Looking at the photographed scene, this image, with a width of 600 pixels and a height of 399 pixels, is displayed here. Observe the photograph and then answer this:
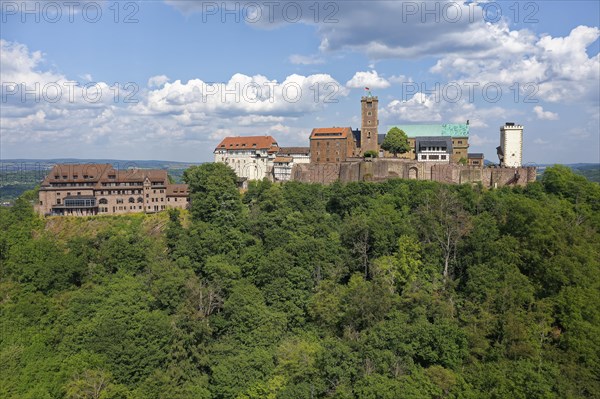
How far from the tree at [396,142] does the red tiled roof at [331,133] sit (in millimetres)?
6864

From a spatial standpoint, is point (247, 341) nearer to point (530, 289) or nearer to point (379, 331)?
point (379, 331)

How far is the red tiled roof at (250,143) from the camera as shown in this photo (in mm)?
87781

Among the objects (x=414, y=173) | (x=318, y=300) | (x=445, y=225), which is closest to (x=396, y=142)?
(x=414, y=173)

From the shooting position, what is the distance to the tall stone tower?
8138 centimetres

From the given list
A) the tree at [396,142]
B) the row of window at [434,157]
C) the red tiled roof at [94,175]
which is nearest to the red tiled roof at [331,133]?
the tree at [396,142]

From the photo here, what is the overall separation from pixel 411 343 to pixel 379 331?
8.13ft

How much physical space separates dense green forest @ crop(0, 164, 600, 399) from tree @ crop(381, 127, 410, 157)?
1576 cm

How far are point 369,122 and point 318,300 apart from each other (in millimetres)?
45326

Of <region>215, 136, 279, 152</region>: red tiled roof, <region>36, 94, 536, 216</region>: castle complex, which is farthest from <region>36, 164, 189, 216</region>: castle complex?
<region>215, 136, 279, 152</region>: red tiled roof

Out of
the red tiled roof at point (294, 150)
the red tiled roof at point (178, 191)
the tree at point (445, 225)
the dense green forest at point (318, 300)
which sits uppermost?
the red tiled roof at point (294, 150)

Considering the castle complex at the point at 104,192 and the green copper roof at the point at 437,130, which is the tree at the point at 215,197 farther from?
the green copper roof at the point at 437,130

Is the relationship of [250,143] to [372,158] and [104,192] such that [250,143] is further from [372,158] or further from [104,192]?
[104,192]

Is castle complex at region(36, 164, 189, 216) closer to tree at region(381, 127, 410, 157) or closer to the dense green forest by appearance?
the dense green forest

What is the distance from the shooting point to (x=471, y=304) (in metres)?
39.0
